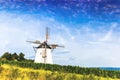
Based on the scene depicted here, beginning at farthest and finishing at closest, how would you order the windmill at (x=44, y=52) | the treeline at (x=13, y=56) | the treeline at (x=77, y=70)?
the treeline at (x=13, y=56), the windmill at (x=44, y=52), the treeline at (x=77, y=70)

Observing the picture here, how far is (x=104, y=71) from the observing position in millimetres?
56594

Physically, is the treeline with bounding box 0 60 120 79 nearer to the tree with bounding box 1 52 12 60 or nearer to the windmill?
the windmill

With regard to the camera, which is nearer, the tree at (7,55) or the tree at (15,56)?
the tree at (7,55)

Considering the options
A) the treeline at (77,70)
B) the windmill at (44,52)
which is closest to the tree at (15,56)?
the windmill at (44,52)

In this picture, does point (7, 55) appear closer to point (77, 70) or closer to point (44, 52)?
point (44, 52)

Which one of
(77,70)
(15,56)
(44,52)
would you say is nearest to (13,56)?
(15,56)

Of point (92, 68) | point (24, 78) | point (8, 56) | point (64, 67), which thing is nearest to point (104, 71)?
point (92, 68)

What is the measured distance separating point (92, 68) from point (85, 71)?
119cm

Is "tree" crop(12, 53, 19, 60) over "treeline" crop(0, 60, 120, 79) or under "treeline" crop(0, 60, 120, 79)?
over

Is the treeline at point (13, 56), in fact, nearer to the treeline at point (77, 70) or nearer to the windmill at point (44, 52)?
the windmill at point (44, 52)

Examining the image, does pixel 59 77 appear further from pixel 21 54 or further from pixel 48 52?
pixel 21 54

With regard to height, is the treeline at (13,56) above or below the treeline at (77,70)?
above

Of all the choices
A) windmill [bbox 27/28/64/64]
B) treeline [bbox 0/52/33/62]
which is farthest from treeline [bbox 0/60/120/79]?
treeline [bbox 0/52/33/62]

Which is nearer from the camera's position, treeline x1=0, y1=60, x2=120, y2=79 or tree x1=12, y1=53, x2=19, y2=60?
treeline x1=0, y1=60, x2=120, y2=79
